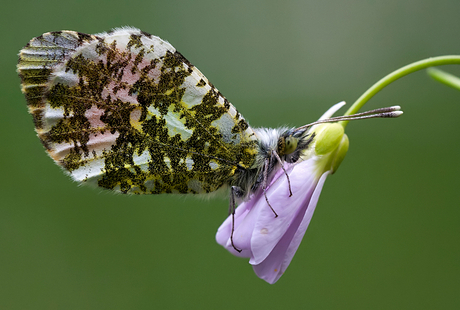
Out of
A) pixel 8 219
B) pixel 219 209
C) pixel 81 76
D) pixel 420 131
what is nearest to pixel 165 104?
pixel 81 76

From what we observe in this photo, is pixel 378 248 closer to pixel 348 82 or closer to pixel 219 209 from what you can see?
pixel 219 209

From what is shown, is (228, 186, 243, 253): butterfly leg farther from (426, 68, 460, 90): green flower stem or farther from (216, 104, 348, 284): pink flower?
(426, 68, 460, 90): green flower stem

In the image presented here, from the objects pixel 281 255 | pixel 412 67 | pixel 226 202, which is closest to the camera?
pixel 412 67

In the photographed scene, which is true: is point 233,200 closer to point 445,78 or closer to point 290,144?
point 290,144

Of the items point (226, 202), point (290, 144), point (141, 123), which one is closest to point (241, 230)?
point (290, 144)

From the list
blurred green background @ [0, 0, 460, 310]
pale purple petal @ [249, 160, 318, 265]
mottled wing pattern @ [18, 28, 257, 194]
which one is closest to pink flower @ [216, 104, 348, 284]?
pale purple petal @ [249, 160, 318, 265]

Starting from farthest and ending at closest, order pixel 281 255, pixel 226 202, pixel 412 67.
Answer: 1. pixel 226 202
2. pixel 281 255
3. pixel 412 67
